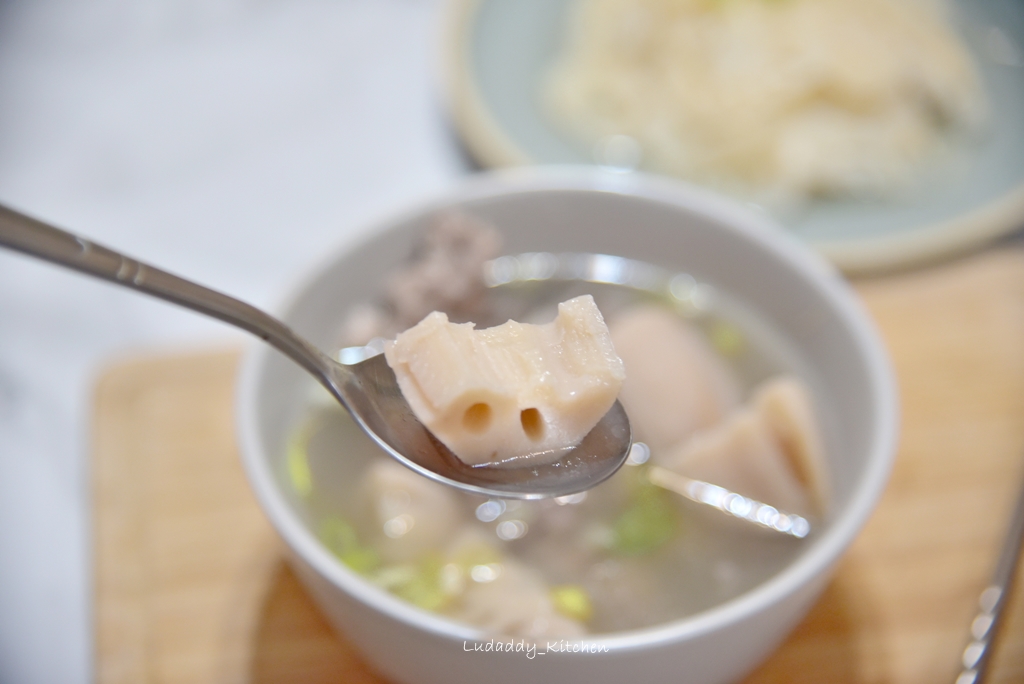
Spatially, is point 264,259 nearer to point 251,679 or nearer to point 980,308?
point 251,679

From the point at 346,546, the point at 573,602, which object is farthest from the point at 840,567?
the point at 346,546

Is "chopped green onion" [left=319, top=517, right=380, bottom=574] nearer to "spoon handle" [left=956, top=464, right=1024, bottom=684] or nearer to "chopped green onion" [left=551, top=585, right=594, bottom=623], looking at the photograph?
"chopped green onion" [left=551, top=585, right=594, bottom=623]

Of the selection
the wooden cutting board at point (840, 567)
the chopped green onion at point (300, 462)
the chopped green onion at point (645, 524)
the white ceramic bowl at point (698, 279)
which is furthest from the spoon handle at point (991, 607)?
the chopped green onion at point (300, 462)

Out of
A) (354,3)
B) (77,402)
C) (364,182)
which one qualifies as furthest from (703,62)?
(77,402)

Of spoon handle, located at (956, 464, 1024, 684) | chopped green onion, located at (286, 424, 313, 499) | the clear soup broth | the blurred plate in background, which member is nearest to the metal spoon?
the clear soup broth

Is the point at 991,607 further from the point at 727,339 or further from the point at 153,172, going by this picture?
the point at 153,172

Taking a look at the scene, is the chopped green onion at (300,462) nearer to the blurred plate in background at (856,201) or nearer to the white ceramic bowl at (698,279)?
the white ceramic bowl at (698,279)
